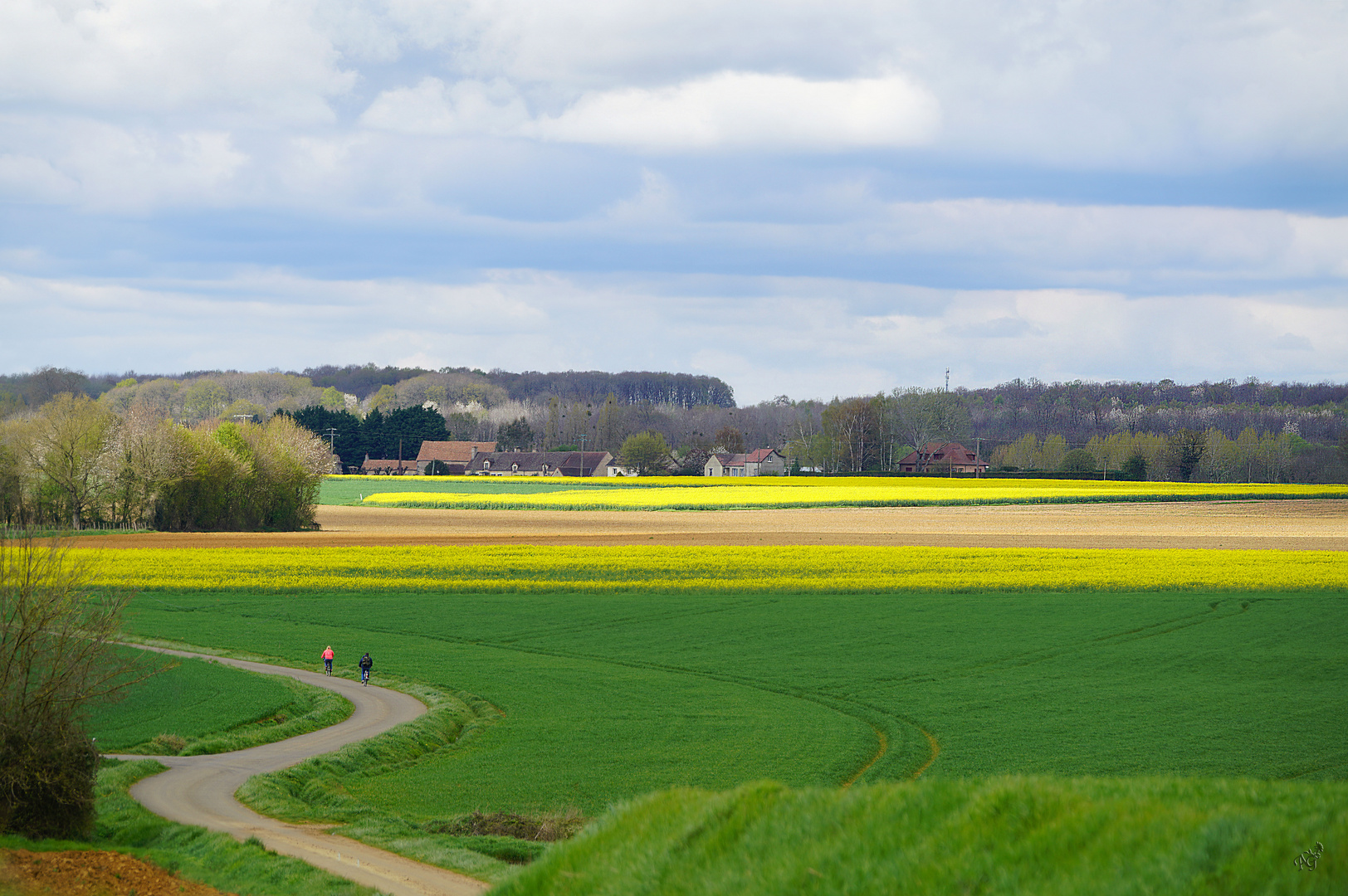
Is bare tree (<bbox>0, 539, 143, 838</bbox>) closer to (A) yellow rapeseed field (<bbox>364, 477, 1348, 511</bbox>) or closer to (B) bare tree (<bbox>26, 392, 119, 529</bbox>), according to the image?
(B) bare tree (<bbox>26, 392, 119, 529</bbox>)

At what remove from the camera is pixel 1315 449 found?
617 feet

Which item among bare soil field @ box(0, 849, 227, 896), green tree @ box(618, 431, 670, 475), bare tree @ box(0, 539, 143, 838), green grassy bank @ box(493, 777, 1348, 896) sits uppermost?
green tree @ box(618, 431, 670, 475)

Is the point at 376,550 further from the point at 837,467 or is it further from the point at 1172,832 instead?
the point at 837,467

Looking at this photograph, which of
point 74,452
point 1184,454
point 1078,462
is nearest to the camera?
point 74,452

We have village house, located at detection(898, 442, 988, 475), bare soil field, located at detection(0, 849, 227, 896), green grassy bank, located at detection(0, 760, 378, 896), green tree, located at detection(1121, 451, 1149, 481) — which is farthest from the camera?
village house, located at detection(898, 442, 988, 475)

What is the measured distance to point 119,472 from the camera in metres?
85.8

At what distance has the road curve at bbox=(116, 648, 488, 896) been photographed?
16.4 metres

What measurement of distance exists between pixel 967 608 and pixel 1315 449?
174544 millimetres

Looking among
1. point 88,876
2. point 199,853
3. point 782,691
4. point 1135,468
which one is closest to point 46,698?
point 199,853

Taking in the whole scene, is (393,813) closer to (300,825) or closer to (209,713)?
(300,825)

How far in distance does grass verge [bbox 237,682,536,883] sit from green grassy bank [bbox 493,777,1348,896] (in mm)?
5781

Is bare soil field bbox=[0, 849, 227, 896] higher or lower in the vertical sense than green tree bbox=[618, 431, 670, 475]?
lower

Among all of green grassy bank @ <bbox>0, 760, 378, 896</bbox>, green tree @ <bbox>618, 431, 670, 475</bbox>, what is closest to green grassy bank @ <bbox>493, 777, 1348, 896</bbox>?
green grassy bank @ <bbox>0, 760, 378, 896</bbox>

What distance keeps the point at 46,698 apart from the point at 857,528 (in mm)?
75313
